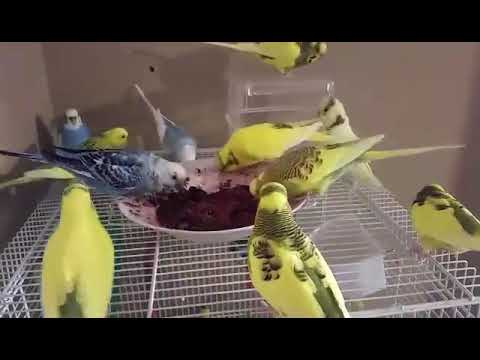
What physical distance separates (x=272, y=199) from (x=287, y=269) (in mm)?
78

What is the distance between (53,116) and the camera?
2.84 ft

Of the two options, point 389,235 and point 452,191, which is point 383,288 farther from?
point 452,191

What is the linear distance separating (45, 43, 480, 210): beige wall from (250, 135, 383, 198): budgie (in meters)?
0.26

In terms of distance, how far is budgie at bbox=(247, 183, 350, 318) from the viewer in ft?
1.47

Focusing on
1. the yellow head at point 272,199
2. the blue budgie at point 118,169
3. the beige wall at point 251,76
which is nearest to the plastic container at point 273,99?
the beige wall at point 251,76

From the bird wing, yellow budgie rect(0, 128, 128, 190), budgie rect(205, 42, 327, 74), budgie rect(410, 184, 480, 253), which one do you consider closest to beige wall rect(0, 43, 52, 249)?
yellow budgie rect(0, 128, 128, 190)

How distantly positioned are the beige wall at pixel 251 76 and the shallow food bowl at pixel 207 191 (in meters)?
0.17

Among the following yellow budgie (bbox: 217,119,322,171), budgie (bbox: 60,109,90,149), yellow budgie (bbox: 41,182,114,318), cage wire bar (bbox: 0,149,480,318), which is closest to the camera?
yellow budgie (bbox: 41,182,114,318)

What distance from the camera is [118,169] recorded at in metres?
0.64

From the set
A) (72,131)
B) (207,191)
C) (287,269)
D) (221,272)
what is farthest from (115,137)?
(287,269)

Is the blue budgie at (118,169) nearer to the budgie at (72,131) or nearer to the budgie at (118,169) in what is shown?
the budgie at (118,169)

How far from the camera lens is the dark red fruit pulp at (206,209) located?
630mm

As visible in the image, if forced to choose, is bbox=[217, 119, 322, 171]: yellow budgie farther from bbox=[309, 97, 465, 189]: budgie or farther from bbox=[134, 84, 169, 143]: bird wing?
bbox=[134, 84, 169, 143]: bird wing

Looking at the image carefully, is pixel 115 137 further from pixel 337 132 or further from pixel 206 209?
pixel 337 132
